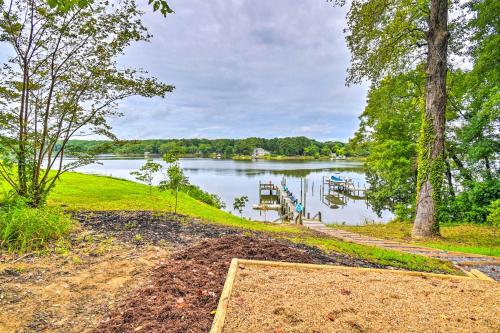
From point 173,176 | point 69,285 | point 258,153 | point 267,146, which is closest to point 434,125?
point 173,176

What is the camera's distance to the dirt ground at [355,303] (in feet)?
7.25

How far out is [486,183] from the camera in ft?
36.9

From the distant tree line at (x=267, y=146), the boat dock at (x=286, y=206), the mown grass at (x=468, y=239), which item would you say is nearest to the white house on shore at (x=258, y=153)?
the distant tree line at (x=267, y=146)

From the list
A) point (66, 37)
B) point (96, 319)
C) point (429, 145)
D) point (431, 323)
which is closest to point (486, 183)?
point (429, 145)

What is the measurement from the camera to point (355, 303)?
2.55 meters

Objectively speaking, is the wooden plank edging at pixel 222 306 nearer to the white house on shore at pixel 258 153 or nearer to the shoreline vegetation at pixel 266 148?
the shoreline vegetation at pixel 266 148

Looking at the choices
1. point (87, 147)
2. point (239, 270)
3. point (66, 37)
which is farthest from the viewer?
point (87, 147)

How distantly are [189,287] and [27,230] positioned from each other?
10.6ft

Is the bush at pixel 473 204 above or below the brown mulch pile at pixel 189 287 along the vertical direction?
below

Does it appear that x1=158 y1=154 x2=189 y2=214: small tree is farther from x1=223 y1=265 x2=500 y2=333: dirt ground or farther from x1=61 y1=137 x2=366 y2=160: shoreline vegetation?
x1=61 y1=137 x2=366 y2=160: shoreline vegetation

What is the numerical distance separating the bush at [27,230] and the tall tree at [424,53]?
30.9 ft

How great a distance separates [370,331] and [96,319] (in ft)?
7.60

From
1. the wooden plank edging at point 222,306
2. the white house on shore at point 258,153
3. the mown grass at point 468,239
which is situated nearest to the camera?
the wooden plank edging at point 222,306

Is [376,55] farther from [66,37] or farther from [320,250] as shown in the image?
[66,37]
